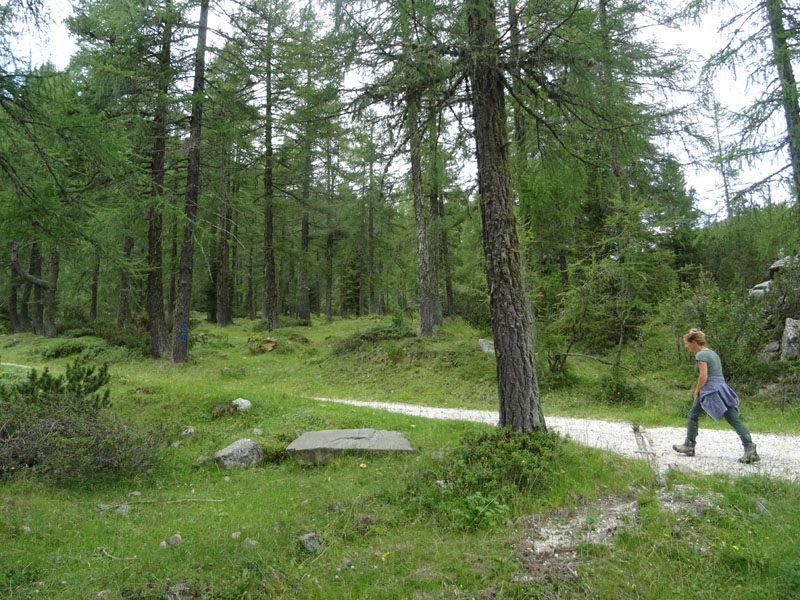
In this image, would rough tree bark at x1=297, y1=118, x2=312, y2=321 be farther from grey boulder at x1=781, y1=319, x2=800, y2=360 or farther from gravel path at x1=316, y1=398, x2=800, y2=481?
grey boulder at x1=781, y1=319, x2=800, y2=360

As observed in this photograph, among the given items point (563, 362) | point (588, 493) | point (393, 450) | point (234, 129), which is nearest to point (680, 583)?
point (588, 493)

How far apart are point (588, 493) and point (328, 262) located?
2462 centimetres

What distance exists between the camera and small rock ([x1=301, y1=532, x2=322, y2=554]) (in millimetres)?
3950

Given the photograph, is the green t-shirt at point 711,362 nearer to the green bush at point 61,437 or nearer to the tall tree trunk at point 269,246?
the green bush at point 61,437

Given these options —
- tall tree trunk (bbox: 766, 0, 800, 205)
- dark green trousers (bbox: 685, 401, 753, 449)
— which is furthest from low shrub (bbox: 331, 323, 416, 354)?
Result: tall tree trunk (bbox: 766, 0, 800, 205)

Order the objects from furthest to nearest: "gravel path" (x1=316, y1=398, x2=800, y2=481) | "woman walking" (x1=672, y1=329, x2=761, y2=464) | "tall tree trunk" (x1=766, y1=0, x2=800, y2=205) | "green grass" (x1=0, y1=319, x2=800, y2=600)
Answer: "tall tree trunk" (x1=766, y1=0, x2=800, y2=205)
"woman walking" (x1=672, y1=329, x2=761, y2=464)
"gravel path" (x1=316, y1=398, x2=800, y2=481)
"green grass" (x1=0, y1=319, x2=800, y2=600)

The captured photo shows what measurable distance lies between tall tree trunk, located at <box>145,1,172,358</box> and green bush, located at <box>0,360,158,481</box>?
838 centimetres

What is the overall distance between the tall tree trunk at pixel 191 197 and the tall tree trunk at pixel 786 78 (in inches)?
610

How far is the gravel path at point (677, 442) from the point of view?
17.3 ft

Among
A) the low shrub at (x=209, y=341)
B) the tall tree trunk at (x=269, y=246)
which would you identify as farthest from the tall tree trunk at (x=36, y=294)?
the tall tree trunk at (x=269, y=246)

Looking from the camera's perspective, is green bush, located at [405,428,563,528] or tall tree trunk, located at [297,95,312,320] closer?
green bush, located at [405,428,563,528]

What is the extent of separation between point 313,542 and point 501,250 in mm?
3796

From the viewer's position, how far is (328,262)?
91.7 feet

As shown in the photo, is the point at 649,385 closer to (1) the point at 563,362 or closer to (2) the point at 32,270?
(1) the point at 563,362
